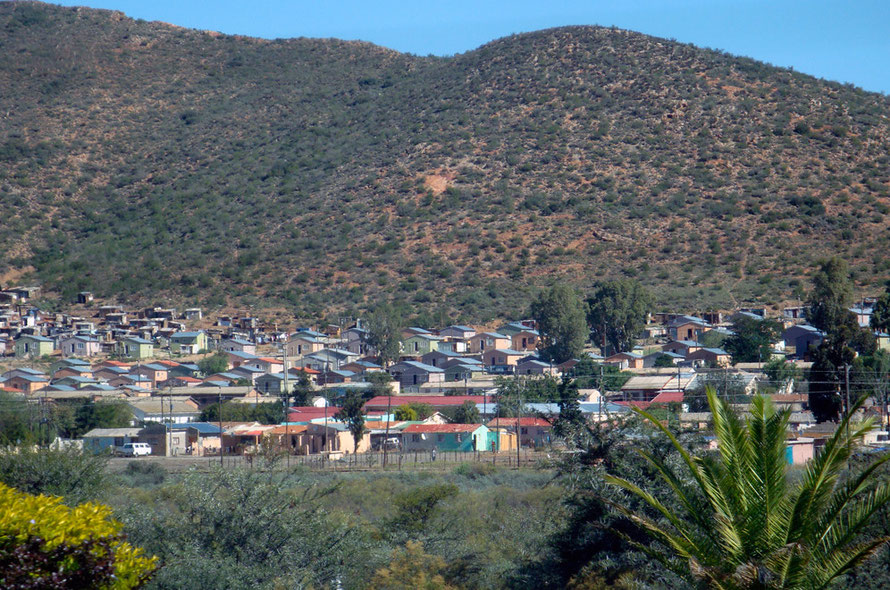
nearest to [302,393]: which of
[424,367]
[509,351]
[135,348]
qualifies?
[424,367]

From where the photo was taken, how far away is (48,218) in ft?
287

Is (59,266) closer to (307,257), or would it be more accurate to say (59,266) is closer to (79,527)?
(307,257)

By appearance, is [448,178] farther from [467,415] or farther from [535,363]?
[467,415]

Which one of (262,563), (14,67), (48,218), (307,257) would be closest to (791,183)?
(307,257)

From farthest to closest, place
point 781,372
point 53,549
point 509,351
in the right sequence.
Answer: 1. point 509,351
2. point 781,372
3. point 53,549

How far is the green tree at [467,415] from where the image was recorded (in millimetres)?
45741

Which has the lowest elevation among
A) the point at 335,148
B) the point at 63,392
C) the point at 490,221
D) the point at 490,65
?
the point at 63,392

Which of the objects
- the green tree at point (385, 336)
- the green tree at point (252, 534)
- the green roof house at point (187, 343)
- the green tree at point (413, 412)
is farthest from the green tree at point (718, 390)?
the green roof house at point (187, 343)

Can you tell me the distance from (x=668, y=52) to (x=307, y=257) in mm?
42048

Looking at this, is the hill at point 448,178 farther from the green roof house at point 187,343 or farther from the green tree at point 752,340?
the green tree at point 752,340

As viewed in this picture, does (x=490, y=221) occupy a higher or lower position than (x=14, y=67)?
lower

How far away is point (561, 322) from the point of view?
59.0 m

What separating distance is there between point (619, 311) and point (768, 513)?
5180 cm

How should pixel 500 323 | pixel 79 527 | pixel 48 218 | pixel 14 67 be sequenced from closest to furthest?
1. pixel 79 527
2. pixel 500 323
3. pixel 48 218
4. pixel 14 67
